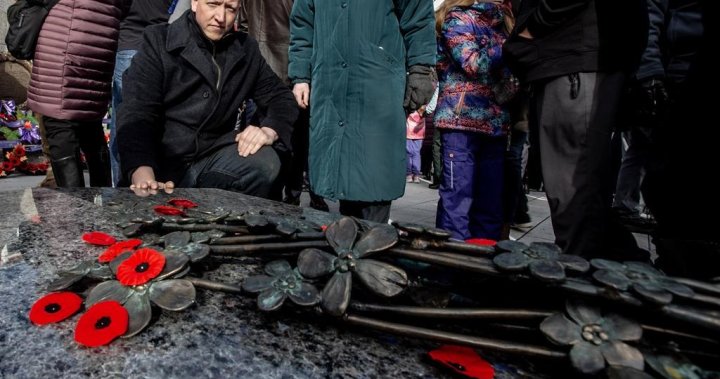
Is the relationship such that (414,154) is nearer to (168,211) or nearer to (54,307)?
(168,211)

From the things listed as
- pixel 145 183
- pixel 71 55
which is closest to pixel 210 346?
pixel 145 183

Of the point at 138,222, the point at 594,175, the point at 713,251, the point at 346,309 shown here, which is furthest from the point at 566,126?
the point at 138,222

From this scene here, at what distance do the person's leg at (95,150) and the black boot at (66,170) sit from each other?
0.66 ft

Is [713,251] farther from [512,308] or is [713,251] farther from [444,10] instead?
[444,10]

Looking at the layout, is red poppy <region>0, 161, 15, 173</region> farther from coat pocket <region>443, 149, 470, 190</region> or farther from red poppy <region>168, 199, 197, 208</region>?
coat pocket <region>443, 149, 470, 190</region>

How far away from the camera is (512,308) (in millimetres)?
599

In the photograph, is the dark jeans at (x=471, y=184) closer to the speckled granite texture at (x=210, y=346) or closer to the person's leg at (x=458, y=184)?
the person's leg at (x=458, y=184)

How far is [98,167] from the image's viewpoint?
3.08 metres

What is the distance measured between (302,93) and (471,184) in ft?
4.01

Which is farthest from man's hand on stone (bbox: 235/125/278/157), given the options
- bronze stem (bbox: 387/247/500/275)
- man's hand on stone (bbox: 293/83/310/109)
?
bronze stem (bbox: 387/247/500/275)

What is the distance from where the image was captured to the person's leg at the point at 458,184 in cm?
256

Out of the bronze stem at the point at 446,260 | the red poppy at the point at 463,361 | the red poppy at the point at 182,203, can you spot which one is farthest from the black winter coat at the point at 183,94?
the red poppy at the point at 463,361

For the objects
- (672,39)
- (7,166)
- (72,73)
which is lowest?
(7,166)

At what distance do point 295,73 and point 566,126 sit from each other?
1.55 m
